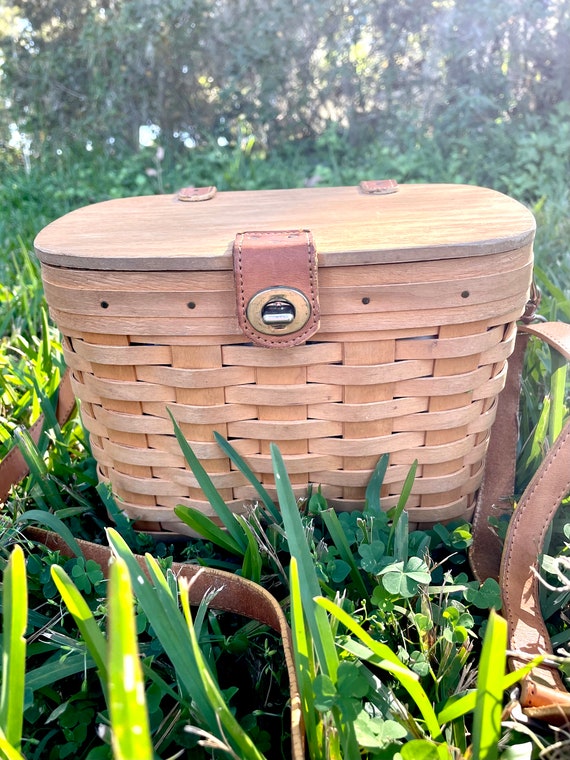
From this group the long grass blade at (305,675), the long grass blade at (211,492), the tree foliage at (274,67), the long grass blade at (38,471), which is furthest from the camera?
the tree foliage at (274,67)

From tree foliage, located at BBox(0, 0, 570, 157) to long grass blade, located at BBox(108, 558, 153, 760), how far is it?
8.21 ft

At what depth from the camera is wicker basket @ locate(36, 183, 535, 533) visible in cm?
72

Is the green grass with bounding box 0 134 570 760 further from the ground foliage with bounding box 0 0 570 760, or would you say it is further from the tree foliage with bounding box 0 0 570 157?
the tree foliage with bounding box 0 0 570 157

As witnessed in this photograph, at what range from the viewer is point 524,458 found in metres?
0.97

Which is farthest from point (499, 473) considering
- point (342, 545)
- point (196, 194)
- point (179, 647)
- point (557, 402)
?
point (196, 194)

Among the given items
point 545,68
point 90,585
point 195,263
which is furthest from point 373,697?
point 545,68

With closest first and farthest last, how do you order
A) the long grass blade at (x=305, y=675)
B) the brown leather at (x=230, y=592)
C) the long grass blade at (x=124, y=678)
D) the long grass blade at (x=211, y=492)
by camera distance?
1. the long grass blade at (x=124, y=678)
2. the long grass blade at (x=305, y=675)
3. the brown leather at (x=230, y=592)
4. the long grass blade at (x=211, y=492)

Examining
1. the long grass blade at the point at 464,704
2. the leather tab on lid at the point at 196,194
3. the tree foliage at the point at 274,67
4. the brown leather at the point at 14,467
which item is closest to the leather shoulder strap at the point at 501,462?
the long grass blade at the point at 464,704

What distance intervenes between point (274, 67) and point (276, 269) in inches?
89.0

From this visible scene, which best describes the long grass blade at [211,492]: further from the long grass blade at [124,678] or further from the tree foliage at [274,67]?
the tree foliage at [274,67]

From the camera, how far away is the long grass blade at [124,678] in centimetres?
33

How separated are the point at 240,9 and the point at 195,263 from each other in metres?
2.40

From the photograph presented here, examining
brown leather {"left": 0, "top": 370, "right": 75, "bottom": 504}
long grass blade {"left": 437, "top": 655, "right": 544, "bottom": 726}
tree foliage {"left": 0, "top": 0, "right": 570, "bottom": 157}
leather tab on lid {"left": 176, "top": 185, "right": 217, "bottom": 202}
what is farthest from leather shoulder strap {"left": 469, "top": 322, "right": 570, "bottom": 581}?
tree foliage {"left": 0, "top": 0, "right": 570, "bottom": 157}

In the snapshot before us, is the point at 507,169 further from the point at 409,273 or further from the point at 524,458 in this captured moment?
the point at 409,273
